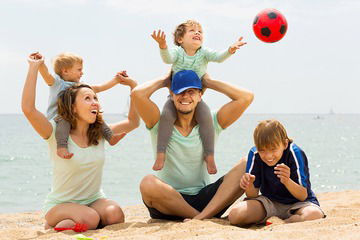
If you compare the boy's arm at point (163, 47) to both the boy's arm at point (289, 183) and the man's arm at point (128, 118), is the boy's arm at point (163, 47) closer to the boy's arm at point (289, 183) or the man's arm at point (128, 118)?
the man's arm at point (128, 118)

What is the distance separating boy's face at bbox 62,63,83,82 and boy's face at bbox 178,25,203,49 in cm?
121

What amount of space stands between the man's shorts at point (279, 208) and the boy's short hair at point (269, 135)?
56 cm

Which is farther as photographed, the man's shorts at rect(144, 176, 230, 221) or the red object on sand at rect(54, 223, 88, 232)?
the man's shorts at rect(144, 176, 230, 221)

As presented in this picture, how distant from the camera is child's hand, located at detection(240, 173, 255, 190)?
4.91m

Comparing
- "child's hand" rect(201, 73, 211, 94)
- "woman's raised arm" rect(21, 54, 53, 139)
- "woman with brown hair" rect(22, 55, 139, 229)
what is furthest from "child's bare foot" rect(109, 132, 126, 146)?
"child's hand" rect(201, 73, 211, 94)

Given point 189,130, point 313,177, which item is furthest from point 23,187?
point 189,130

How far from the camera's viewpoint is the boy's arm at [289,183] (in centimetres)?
467

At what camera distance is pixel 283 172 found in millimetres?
4680

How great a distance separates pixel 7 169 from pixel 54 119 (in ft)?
62.0

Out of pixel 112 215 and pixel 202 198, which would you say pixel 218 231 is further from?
pixel 112 215

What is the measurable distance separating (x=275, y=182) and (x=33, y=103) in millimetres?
2362

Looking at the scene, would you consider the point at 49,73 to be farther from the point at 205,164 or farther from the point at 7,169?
the point at 7,169

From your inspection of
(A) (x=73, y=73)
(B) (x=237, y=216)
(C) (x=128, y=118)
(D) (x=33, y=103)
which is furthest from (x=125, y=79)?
(B) (x=237, y=216)

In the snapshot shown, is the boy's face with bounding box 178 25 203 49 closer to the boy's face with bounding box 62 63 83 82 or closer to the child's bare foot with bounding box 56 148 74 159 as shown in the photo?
the boy's face with bounding box 62 63 83 82
